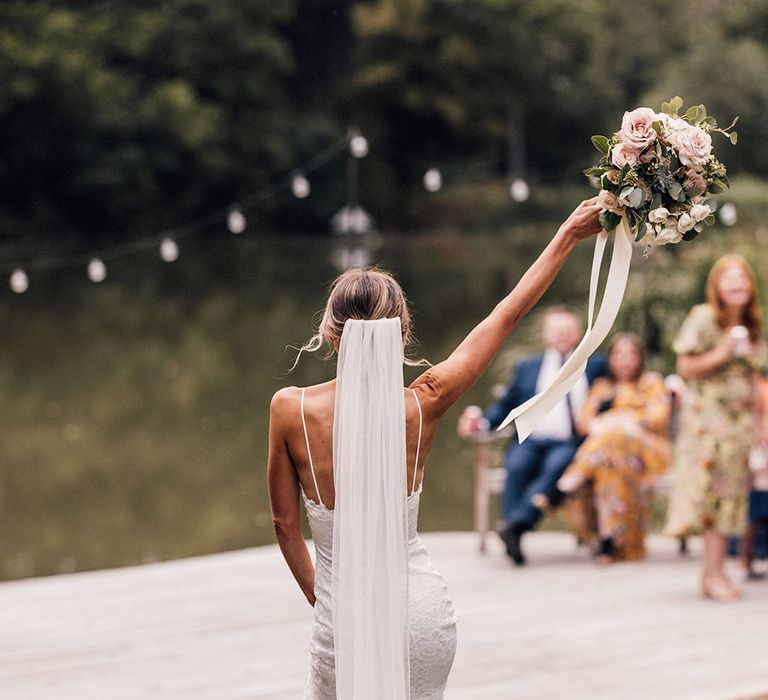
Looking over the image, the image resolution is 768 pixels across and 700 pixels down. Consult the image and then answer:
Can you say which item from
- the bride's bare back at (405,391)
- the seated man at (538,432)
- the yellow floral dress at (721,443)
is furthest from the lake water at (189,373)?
the bride's bare back at (405,391)

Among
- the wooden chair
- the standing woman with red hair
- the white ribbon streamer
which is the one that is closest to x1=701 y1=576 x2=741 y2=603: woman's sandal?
the standing woman with red hair

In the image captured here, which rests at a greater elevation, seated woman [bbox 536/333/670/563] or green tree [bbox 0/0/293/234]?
green tree [bbox 0/0/293/234]

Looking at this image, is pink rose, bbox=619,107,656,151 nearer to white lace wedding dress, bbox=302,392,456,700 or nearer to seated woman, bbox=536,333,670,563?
white lace wedding dress, bbox=302,392,456,700

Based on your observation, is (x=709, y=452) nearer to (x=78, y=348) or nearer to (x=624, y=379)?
(x=624, y=379)

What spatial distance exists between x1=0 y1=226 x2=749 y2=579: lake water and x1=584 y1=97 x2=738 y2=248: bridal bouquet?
2.36m

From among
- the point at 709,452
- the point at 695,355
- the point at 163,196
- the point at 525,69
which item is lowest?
the point at 709,452

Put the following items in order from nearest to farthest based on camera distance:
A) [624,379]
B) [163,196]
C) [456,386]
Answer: [456,386], [624,379], [163,196]

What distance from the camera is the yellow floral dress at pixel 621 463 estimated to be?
18.9 ft

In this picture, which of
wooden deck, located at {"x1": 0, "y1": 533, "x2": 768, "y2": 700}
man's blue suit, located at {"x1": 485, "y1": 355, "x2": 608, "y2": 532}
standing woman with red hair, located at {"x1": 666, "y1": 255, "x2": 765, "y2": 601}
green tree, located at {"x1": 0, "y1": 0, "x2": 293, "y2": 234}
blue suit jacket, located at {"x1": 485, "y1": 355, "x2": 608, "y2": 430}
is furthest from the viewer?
green tree, located at {"x1": 0, "y1": 0, "x2": 293, "y2": 234}

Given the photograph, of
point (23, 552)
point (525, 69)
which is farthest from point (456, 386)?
point (525, 69)

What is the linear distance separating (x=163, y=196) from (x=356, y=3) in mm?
10306

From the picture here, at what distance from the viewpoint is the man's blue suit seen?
5852 mm

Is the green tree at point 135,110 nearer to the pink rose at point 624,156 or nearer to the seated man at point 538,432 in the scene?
the seated man at point 538,432

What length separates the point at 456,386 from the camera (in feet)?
8.00
